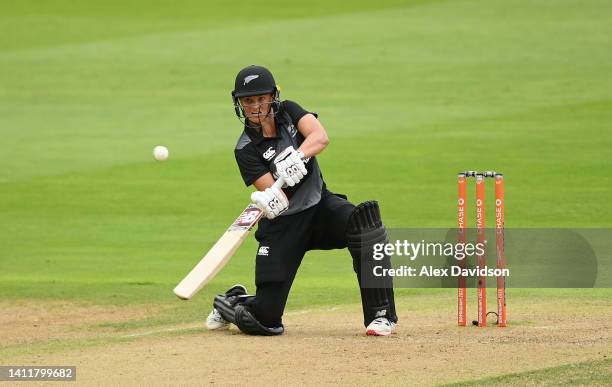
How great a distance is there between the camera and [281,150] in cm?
832

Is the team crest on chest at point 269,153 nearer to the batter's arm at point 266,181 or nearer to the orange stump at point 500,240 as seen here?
the batter's arm at point 266,181

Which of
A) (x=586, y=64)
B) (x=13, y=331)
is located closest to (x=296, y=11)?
(x=586, y=64)

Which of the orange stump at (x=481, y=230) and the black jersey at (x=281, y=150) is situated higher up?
the black jersey at (x=281, y=150)

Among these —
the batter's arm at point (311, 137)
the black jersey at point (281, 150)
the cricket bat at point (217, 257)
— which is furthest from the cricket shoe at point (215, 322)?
the batter's arm at point (311, 137)

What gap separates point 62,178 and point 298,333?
9.32m

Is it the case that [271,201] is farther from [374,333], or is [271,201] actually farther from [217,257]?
[374,333]

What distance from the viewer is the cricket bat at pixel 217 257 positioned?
793 centimetres

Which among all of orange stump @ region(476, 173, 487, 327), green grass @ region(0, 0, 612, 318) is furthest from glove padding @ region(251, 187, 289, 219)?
green grass @ region(0, 0, 612, 318)

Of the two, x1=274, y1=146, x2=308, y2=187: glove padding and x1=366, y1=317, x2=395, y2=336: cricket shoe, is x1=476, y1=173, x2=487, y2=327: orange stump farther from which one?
x1=274, y1=146, x2=308, y2=187: glove padding

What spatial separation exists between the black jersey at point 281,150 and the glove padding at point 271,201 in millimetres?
308

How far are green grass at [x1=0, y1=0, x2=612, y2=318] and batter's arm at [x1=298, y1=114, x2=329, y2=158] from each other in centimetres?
261

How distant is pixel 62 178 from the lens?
17.2 m

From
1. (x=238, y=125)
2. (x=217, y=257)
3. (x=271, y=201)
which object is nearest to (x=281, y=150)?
(x=271, y=201)

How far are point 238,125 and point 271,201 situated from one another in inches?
479
